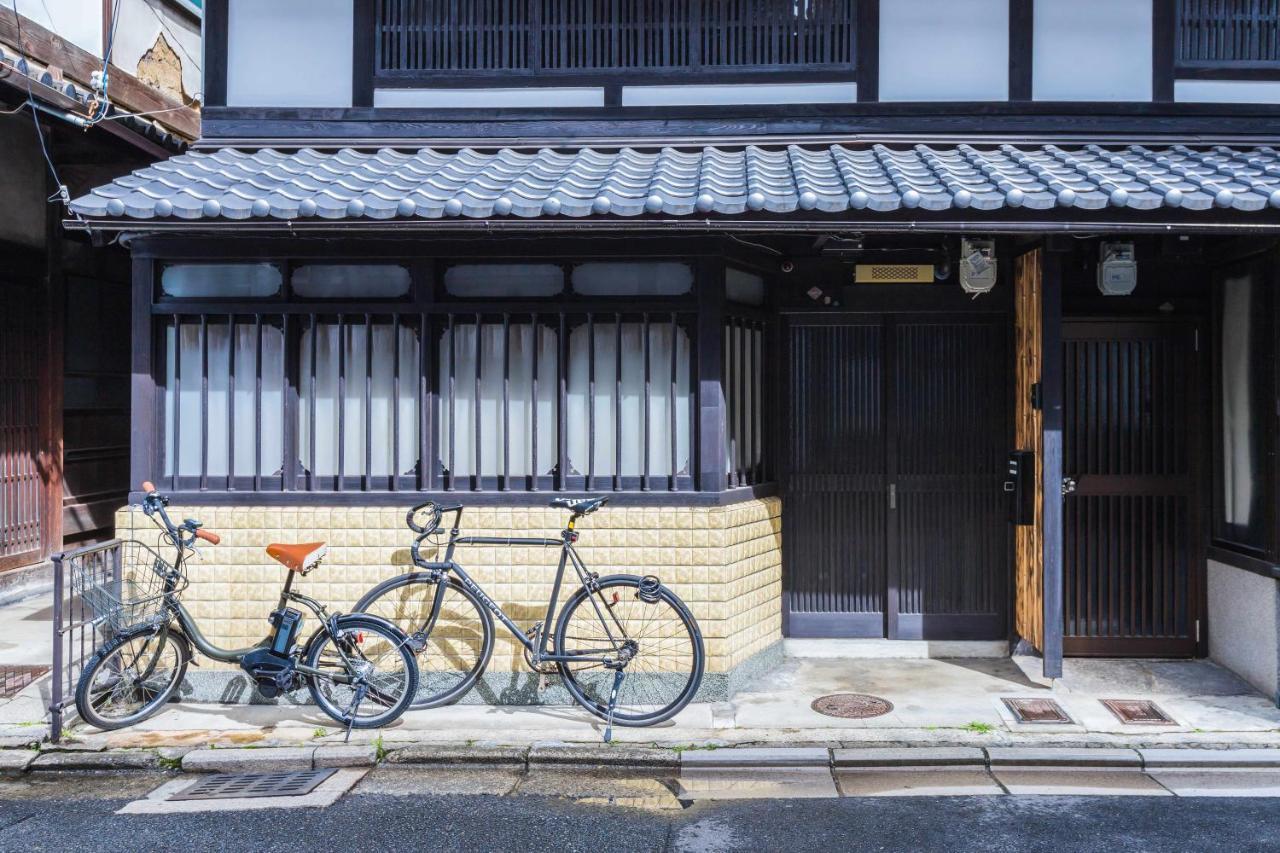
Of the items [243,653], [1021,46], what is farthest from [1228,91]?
[243,653]

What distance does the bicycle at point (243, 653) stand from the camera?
7.00 m

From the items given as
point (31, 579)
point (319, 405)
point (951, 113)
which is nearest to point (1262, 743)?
point (951, 113)

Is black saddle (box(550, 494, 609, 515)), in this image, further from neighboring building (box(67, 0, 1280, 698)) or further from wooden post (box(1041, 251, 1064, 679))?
wooden post (box(1041, 251, 1064, 679))

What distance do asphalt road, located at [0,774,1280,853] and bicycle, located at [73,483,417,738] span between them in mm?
1049

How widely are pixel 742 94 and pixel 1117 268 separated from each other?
3.54 metres

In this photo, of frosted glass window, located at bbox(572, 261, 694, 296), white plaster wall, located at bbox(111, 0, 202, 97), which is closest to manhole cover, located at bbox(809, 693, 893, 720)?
frosted glass window, located at bbox(572, 261, 694, 296)

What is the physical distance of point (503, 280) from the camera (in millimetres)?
7875

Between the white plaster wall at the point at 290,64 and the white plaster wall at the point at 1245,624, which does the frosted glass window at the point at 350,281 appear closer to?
the white plaster wall at the point at 290,64

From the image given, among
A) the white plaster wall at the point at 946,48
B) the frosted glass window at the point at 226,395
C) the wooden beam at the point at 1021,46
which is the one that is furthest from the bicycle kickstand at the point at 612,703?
the wooden beam at the point at 1021,46

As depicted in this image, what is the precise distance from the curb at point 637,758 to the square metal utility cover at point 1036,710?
1.85 feet

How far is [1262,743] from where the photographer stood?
6668 millimetres

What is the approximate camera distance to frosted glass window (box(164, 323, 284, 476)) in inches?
313

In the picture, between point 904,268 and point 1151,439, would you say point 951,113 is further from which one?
point 1151,439

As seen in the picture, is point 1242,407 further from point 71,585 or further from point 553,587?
point 71,585
